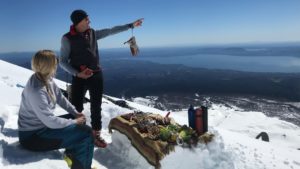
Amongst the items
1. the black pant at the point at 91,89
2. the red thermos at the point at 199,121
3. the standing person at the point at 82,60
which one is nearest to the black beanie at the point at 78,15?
the standing person at the point at 82,60

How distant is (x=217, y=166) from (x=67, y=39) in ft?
14.7

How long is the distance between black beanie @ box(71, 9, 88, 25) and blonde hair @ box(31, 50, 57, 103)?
1945 millimetres

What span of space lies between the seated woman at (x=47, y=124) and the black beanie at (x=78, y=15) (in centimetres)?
181

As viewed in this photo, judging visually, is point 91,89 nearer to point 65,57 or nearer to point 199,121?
point 65,57

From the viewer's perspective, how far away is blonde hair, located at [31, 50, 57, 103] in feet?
14.9

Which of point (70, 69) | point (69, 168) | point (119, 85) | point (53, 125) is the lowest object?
point (119, 85)

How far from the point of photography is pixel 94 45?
6922 mm

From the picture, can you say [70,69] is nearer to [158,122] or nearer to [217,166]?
[158,122]

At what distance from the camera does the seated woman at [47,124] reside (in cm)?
466

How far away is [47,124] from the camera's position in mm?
4758

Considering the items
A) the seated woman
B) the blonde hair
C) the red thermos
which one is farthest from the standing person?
the red thermos

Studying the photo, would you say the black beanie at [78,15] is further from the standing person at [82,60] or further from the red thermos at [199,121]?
the red thermos at [199,121]

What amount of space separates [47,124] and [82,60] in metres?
2.32

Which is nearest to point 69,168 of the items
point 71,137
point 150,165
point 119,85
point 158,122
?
point 71,137
